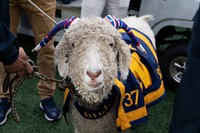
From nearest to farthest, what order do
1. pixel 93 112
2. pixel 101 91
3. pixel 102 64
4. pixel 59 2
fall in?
pixel 102 64 < pixel 101 91 < pixel 93 112 < pixel 59 2

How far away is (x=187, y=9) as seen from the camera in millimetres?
A: 2861

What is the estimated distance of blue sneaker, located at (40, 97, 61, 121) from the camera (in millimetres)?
2664

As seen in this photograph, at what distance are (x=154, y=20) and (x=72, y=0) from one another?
91cm

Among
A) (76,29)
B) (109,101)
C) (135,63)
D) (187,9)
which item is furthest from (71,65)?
(187,9)

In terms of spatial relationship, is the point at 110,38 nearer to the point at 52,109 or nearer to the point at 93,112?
the point at 93,112

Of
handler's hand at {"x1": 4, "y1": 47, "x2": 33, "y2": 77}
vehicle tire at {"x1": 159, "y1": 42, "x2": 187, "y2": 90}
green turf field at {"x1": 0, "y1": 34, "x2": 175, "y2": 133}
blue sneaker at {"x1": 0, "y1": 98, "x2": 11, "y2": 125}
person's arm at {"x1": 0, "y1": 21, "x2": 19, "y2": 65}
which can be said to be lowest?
green turf field at {"x1": 0, "y1": 34, "x2": 175, "y2": 133}

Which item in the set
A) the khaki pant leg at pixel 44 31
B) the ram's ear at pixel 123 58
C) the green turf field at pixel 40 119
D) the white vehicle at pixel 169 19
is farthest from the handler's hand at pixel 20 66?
the white vehicle at pixel 169 19

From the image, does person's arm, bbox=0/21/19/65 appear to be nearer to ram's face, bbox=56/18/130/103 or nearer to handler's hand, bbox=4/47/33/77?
handler's hand, bbox=4/47/33/77

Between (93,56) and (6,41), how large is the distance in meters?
0.41

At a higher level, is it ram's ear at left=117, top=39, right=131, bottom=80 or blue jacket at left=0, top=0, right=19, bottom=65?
blue jacket at left=0, top=0, right=19, bottom=65

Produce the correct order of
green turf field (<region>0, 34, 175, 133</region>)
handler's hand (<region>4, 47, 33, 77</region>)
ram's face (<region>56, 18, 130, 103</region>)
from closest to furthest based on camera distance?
ram's face (<region>56, 18, 130, 103</region>), handler's hand (<region>4, 47, 33, 77</region>), green turf field (<region>0, 34, 175, 133</region>)

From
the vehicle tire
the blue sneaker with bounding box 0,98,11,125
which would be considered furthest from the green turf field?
the vehicle tire

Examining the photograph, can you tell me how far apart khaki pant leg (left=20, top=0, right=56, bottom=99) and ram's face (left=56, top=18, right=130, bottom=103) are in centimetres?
83

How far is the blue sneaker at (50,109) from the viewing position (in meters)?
2.66
